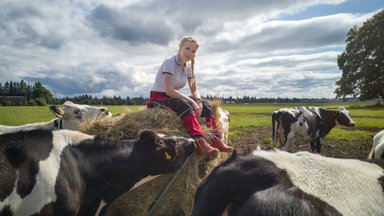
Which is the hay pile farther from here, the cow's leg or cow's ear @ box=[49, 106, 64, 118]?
the cow's leg

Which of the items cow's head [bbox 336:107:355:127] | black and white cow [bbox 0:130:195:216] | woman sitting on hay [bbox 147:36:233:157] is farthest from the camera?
cow's head [bbox 336:107:355:127]

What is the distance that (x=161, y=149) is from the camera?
447cm

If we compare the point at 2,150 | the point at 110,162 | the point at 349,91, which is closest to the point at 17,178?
the point at 2,150

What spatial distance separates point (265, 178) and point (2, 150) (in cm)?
307

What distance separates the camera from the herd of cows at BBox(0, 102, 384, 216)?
2.25 meters

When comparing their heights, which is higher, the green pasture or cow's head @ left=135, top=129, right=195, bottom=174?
cow's head @ left=135, top=129, right=195, bottom=174

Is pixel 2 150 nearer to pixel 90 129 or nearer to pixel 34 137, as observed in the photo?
pixel 34 137

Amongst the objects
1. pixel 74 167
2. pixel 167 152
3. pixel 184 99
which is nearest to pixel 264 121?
pixel 184 99

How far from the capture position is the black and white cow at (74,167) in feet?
11.0

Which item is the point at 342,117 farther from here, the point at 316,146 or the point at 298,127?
the point at 298,127

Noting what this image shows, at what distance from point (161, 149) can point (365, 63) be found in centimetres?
4640

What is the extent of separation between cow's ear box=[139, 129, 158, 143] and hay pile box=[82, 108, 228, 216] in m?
0.58

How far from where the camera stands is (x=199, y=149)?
5031mm

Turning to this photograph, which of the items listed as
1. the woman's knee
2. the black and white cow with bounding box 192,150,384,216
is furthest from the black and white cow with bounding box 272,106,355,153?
the black and white cow with bounding box 192,150,384,216
